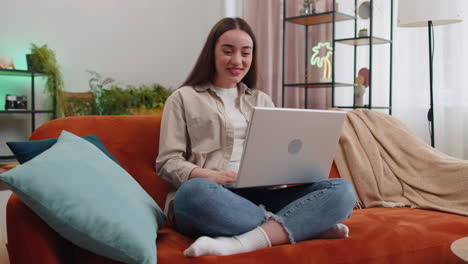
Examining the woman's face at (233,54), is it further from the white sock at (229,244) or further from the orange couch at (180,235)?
the white sock at (229,244)

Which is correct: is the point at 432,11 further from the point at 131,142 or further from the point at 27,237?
the point at 27,237

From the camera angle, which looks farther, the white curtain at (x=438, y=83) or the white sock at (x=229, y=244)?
the white curtain at (x=438, y=83)

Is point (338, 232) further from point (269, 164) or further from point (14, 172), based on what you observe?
point (14, 172)

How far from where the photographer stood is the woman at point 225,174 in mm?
1337

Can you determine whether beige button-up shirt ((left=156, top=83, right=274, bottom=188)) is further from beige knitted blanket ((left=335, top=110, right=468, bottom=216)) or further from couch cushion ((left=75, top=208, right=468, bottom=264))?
beige knitted blanket ((left=335, top=110, right=468, bottom=216))

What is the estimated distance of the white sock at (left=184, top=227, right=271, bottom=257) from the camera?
4.10 ft

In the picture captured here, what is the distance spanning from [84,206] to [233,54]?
2.78 ft

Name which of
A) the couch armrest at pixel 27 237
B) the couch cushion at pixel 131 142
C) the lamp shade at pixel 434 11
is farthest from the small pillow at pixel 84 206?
the lamp shade at pixel 434 11

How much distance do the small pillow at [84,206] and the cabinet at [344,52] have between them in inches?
94.4

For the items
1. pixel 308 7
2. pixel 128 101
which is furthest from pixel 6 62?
pixel 308 7

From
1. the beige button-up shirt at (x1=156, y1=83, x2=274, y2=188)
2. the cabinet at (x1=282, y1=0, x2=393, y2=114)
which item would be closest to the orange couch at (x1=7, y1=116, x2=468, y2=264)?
the beige button-up shirt at (x1=156, y1=83, x2=274, y2=188)

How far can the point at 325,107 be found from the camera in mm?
3930

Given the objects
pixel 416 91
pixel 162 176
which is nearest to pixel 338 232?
pixel 162 176

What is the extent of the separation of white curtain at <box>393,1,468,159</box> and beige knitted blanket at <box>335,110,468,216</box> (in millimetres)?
1177
